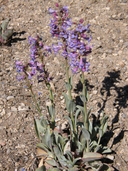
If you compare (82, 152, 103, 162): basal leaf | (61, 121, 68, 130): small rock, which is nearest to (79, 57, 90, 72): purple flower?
(82, 152, 103, 162): basal leaf

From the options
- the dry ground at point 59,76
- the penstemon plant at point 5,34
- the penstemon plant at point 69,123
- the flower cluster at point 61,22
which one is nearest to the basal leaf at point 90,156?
the penstemon plant at point 69,123

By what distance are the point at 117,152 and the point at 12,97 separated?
178cm

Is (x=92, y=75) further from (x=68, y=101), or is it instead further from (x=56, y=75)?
(x=68, y=101)

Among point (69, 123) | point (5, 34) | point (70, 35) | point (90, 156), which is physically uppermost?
point (70, 35)

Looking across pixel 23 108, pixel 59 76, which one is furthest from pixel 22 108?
pixel 59 76

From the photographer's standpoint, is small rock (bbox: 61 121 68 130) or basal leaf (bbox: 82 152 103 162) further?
small rock (bbox: 61 121 68 130)

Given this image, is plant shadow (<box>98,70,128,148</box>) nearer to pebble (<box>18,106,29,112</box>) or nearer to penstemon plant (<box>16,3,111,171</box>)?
penstemon plant (<box>16,3,111,171</box>)

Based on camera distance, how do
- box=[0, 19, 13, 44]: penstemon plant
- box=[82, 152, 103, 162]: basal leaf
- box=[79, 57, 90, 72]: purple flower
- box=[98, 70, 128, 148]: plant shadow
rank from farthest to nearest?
box=[0, 19, 13, 44]: penstemon plant < box=[98, 70, 128, 148]: plant shadow < box=[82, 152, 103, 162]: basal leaf < box=[79, 57, 90, 72]: purple flower

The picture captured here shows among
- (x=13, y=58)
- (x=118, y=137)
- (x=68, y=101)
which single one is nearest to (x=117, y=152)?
(x=118, y=137)

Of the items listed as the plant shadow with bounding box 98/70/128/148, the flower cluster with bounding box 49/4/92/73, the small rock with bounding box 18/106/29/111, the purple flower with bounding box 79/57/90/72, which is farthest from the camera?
the small rock with bounding box 18/106/29/111

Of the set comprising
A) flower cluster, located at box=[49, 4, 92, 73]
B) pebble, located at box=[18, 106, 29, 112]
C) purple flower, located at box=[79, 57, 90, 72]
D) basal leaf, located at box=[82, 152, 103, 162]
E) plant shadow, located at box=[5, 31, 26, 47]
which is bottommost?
basal leaf, located at box=[82, 152, 103, 162]

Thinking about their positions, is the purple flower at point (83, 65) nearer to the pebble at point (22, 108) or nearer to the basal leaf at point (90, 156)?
the basal leaf at point (90, 156)

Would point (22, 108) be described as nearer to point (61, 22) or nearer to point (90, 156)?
point (90, 156)

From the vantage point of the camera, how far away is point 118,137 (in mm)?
3895
